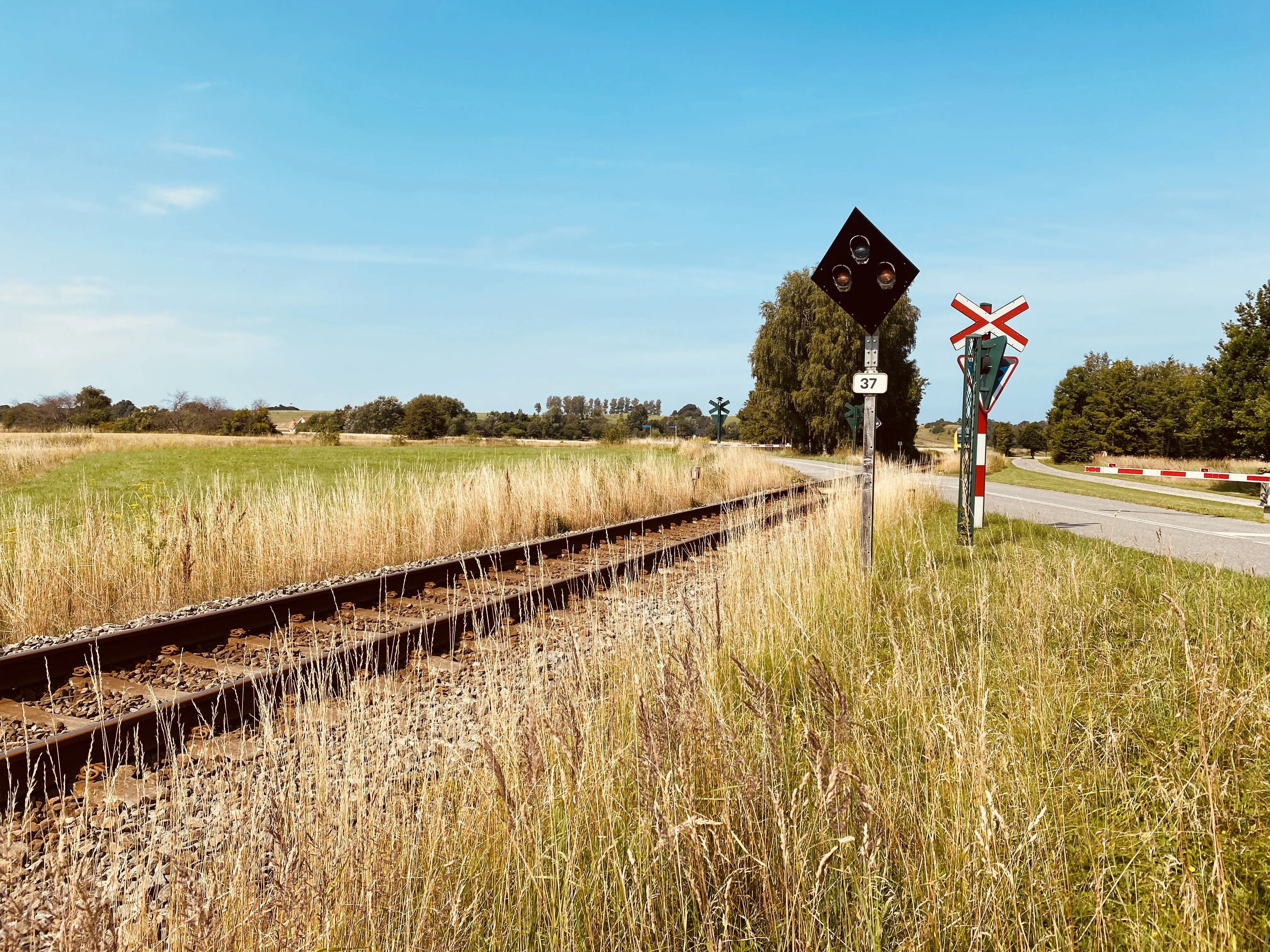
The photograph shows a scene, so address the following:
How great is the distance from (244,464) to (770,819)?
3760cm

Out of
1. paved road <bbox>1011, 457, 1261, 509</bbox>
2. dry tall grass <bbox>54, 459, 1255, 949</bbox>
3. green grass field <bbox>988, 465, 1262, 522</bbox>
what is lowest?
paved road <bbox>1011, 457, 1261, 509</bbox>

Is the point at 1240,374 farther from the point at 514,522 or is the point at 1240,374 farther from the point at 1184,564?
the point at 514,522

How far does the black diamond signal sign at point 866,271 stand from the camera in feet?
22.5

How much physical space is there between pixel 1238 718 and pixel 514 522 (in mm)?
10309

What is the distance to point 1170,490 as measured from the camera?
77.0 ft

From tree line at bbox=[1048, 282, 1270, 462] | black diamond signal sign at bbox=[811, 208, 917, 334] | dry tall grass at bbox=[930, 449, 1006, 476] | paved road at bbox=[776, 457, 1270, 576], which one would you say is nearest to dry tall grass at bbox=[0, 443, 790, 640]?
black diamond signal sign at bbox=[811, 208, 917, 334]

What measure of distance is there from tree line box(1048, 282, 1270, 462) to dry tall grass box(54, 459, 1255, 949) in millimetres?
35904

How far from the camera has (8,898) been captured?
6.13ft

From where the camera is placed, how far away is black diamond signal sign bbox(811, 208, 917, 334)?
22.5ft

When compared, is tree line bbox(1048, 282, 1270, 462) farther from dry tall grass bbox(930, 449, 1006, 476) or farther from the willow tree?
the willow tree

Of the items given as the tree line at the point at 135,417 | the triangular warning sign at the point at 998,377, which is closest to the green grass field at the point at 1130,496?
the triangular warning sign at the point at 998,377

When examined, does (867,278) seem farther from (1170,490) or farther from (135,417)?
(135,417)

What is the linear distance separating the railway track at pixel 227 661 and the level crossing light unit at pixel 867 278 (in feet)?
9.44

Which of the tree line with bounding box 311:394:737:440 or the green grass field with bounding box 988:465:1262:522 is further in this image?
the tree line with bounding box 311:394:737:440
